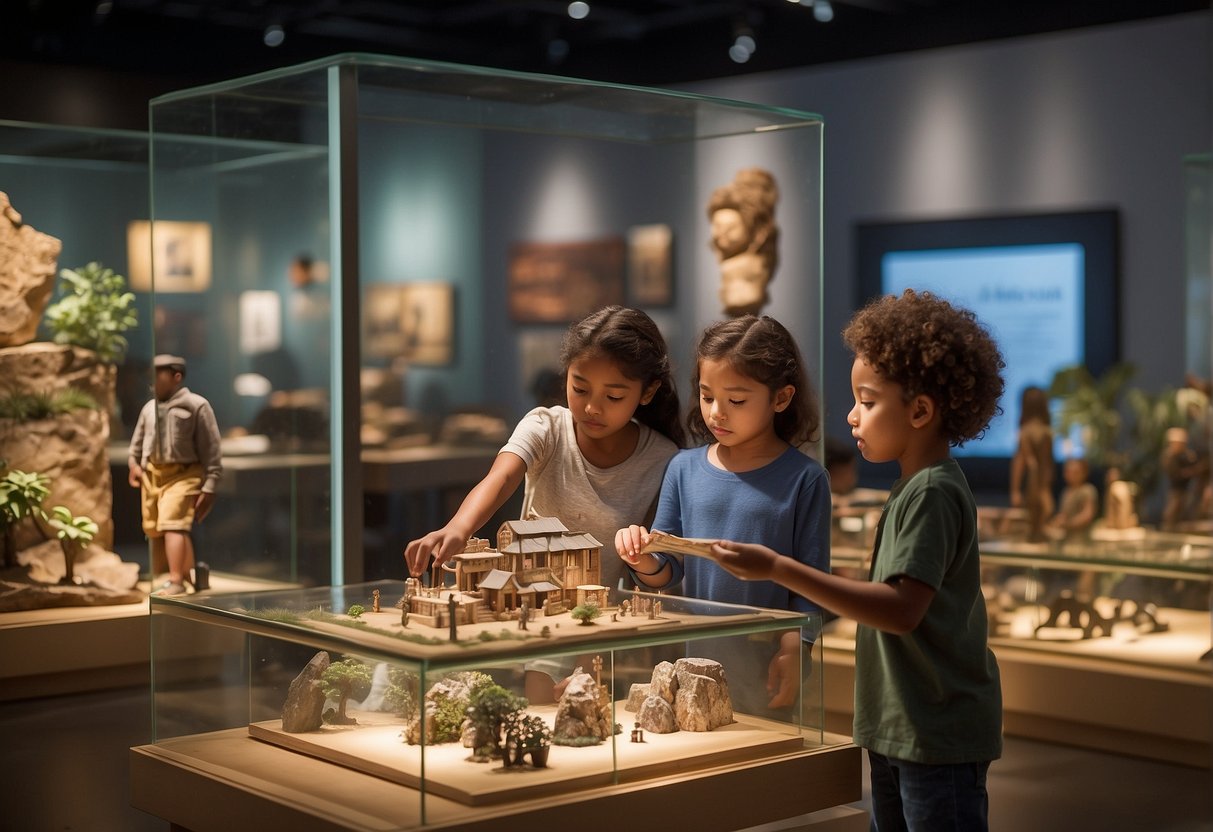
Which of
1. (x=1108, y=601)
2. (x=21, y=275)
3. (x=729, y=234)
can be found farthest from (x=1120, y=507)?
(x=21, y=275)

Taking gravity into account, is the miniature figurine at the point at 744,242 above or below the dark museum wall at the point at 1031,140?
below

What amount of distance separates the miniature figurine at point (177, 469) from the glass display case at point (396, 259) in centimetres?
9

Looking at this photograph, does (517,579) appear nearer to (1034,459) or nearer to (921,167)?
(1034,459)

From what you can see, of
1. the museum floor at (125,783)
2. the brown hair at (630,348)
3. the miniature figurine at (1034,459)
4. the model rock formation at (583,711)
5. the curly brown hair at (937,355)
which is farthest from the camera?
the miniature figurine at (1034,459)

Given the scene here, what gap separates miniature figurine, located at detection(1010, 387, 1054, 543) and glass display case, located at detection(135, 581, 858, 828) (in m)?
4.31

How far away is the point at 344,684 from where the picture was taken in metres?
3.35

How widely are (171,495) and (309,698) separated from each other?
2.82 meters

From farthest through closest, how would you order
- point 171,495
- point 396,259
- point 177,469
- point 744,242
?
point 744,242
point 171,495
point 177,469
point 396,259

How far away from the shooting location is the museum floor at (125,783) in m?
4.52

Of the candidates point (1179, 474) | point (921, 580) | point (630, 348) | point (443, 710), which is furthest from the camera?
point (1179, 474)

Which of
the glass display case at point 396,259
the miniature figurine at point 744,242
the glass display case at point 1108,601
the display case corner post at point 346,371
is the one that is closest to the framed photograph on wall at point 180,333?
the glass display case at point 396,259

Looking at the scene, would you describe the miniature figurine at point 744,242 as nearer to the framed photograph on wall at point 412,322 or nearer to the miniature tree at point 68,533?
the framed photograph on wall at point 412,322

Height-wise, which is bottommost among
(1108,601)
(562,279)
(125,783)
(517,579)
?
(125,783)

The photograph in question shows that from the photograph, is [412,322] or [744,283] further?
[744,283]
